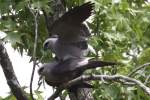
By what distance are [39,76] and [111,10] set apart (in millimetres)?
597

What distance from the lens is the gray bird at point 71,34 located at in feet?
9.77

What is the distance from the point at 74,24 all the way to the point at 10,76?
48 centimetres

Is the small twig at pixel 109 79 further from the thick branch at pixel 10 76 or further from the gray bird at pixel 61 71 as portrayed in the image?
the thick branch at pixel 10 76

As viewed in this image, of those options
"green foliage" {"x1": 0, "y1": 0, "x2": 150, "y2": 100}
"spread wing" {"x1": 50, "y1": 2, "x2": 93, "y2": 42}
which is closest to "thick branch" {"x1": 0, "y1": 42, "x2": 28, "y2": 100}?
"green foliage" {"x1": 0, "y1": 0, "x2": 150, "y2": 100}

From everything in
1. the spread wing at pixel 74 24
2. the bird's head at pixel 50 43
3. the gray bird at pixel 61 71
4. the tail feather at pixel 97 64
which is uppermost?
the spread wing at pixel 74 24

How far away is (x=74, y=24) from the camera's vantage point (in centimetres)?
304

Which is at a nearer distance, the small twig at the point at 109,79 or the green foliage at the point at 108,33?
the small twig at the point at 109,79

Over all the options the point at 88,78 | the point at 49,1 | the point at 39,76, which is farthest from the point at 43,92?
the point at 88,78

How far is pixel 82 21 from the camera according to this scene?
9.91 feet

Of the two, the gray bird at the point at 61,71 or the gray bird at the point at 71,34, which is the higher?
the gray bird at the point at 71,34

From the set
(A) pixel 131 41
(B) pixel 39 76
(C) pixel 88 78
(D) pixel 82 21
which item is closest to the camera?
(C) pixel 88 78

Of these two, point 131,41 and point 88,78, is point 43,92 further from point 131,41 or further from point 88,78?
point 88,78

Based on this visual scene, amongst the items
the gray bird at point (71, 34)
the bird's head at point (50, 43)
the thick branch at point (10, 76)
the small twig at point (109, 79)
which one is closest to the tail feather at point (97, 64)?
the small twig at point (109, 79)

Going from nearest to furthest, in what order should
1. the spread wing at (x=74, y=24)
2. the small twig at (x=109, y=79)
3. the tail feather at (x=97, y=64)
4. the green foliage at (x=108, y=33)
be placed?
the small twig at (x=109, y=79) < the tail feather at (x=97, y=64) < the spread wing at (x=74, y=24) < the green foliage at (x=108, y=33)
